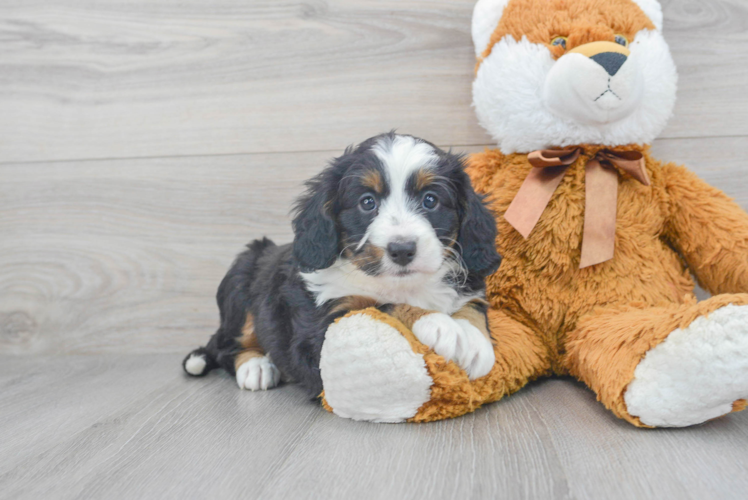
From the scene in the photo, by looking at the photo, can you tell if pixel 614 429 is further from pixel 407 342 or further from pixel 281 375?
pixel 281 375

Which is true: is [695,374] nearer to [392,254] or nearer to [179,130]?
[392,254]

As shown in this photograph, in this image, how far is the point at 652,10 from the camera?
73.0 inches

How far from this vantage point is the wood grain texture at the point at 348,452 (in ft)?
3.60

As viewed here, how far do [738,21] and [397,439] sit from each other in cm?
192

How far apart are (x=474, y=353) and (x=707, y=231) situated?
87 cm

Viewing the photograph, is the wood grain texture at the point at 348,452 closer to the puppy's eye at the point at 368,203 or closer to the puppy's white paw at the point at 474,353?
the puppy's white paw at the point at 474,353

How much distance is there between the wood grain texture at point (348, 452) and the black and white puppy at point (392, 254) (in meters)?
0.18

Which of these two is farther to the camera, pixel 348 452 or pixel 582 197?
pixel 582 197

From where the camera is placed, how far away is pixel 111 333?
2502 millimetres

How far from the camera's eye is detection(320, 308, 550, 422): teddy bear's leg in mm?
1333

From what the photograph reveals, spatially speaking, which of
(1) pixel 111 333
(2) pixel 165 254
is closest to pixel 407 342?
(2) pixel 165 254

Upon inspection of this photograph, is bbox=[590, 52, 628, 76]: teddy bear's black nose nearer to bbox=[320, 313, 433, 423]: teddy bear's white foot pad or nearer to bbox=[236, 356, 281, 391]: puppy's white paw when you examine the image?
bbox=[320, 313, 433, 423]: teddy bear's white foot pad

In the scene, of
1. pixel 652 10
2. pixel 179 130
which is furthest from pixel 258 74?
pixel 652 10

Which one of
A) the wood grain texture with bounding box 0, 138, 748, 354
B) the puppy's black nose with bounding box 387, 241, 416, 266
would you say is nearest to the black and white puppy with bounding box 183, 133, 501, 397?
the puppy's black nose with bounding box 387, 241, 416, 266
